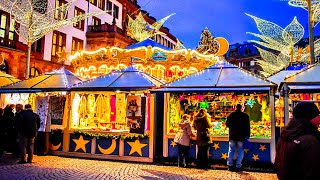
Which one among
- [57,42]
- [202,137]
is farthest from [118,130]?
[57,42]

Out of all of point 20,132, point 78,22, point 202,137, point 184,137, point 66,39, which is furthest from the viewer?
point 78,22

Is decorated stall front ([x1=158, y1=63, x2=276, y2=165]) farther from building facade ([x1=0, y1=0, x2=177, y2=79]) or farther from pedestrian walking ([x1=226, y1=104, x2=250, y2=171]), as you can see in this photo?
building facade ([x1=0, y1=0, x2=177, y2=79])

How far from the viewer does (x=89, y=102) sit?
12.9m

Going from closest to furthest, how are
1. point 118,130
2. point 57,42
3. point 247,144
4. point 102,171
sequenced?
1. point 102,171
2. point 247,144
3. point 118,130
4. point 57,42

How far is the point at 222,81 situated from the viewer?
32.2 feet

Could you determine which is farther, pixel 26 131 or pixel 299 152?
pixel 26 131

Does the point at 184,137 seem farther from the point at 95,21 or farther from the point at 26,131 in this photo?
the point at 95,21

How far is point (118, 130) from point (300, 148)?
29.5ft

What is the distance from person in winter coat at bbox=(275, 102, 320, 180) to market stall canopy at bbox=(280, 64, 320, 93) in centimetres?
578

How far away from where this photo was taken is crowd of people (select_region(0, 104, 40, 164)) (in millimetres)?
9469

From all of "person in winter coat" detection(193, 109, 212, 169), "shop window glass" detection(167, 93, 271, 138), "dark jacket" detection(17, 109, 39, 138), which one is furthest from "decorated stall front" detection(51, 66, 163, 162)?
"dark jacket" detection(17, 109, 39, 138)

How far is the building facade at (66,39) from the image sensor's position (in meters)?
24.0

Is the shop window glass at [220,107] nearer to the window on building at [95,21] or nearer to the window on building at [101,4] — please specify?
the window on building at [95,21]

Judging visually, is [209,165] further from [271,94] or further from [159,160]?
[271,94]
